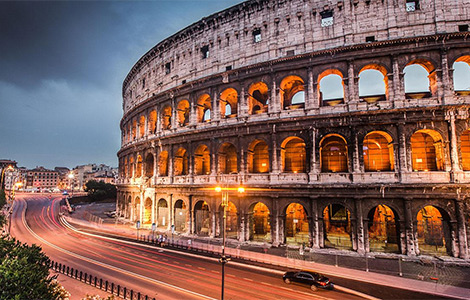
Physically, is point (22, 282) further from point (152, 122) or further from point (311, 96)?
point (152, 122)

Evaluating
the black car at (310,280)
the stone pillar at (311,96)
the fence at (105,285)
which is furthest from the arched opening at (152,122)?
the black car at (310,280)

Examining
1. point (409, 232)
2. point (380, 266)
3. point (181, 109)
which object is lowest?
point (380, 266)

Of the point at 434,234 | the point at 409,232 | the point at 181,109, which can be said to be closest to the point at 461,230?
the point at 434,234

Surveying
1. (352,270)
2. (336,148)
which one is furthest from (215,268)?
(336,148)

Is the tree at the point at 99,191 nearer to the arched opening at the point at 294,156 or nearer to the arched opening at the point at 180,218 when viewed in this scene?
the arched opening at the point at 180,218

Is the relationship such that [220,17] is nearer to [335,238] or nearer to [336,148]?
[336,148]

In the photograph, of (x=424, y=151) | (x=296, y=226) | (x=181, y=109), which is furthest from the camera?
(x=181, y=109)
